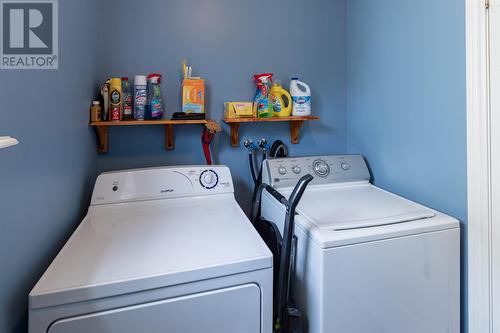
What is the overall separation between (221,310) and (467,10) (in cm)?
147

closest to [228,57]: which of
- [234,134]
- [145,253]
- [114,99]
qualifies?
[234,134]

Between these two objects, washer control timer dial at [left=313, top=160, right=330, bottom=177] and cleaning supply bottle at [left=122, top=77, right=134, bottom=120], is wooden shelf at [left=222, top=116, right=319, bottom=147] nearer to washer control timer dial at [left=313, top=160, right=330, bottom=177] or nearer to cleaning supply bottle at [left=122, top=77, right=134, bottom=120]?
washer control timer dial at [left=313, top=160, right=330, bottom=177]

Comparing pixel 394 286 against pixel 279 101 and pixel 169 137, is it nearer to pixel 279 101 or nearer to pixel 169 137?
pixel 279 101

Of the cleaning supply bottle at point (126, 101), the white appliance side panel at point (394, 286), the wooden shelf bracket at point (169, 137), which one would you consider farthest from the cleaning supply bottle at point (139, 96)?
the white appliance side panel at point (394, 286)

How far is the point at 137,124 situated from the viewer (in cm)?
162

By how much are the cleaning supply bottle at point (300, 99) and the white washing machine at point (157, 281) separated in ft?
2.78

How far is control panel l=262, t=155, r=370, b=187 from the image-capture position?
1662 mm

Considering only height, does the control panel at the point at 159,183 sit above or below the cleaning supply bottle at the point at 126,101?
below

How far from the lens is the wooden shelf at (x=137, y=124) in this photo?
1.55 metres

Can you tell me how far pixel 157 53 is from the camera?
5.68ft

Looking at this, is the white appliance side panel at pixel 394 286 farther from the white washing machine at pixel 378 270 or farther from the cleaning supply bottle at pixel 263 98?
the cleaning supply bottle at pixel 263 98

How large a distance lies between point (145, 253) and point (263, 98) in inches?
44.8

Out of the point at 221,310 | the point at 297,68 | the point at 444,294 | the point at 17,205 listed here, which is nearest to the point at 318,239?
the point at 221,310

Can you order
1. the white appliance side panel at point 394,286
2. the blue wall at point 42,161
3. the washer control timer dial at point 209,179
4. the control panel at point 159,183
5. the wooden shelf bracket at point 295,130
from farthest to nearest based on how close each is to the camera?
the wooden shelf bracket at point 295,130 < the washer control timer dial at point 209,179 < the control panel at point 159,183 < the white appliance side panel at point 394,286 < the blue wall at point 42,161
